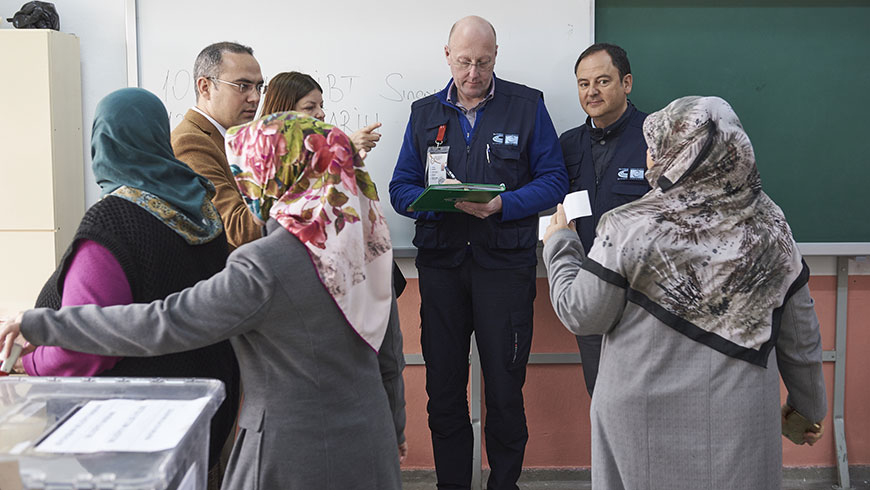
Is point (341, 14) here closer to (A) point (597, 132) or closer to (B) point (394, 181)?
(B) point (394, 181)

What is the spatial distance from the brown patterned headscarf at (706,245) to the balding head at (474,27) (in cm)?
145

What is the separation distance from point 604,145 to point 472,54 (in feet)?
2.13

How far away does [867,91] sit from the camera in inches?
130

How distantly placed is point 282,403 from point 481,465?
2.11m

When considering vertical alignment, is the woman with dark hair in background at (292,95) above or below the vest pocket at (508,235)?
above

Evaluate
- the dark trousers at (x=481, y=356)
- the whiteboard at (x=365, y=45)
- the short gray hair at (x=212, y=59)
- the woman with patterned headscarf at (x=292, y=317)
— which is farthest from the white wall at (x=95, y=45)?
the woman with patterned headscarf at (x=292, y=317)

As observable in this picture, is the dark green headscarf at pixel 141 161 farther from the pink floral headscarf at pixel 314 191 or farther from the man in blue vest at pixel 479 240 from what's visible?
the man in blue vest at pixel 479 240

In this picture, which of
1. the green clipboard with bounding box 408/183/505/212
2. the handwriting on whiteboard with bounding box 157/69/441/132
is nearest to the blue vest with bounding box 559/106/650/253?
the green clipboard with bounding box 408/183/505/212

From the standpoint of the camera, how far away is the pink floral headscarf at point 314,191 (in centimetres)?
145

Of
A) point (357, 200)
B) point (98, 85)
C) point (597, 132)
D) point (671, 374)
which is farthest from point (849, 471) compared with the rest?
point (98, 85)

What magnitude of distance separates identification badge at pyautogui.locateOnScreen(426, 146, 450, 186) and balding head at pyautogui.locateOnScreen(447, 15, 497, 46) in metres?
0.47

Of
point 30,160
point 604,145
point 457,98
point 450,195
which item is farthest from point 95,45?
point 604,145

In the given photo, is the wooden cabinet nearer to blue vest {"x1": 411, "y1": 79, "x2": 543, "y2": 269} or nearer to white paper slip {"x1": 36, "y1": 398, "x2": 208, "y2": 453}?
blue vest {"x1": 411, "y1": 79, "x2": 543, "y2": 269}

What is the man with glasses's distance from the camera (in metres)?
2.38
